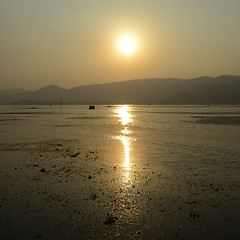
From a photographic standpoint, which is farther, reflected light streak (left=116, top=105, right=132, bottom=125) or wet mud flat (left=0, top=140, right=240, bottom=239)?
reflected light streak (left=116, top=105, right=132, bottom=125)

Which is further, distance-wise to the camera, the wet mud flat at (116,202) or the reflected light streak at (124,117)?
the reflected light streak at (124,117)

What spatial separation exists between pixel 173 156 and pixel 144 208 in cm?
940

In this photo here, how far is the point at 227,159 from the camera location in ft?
54.9

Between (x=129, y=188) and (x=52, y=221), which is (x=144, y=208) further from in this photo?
(x=52, y=221)

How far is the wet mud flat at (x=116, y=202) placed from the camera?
756 centimetres

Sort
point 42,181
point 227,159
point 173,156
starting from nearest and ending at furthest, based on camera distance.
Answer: point 42,181 < point 227,159 < point 173,156

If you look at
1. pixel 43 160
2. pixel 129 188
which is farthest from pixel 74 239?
pixel 43 160

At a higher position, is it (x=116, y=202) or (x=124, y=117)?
(x=116, y=202)

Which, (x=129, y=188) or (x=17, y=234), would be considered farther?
(x=129, y=188)

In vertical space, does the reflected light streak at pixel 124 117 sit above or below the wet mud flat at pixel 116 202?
below

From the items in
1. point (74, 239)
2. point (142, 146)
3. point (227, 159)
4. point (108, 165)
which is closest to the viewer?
point (74, 239)

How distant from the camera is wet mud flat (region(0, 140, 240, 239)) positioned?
7559 mm

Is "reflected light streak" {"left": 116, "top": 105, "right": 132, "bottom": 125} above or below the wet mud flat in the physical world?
below

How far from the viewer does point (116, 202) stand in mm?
9625
